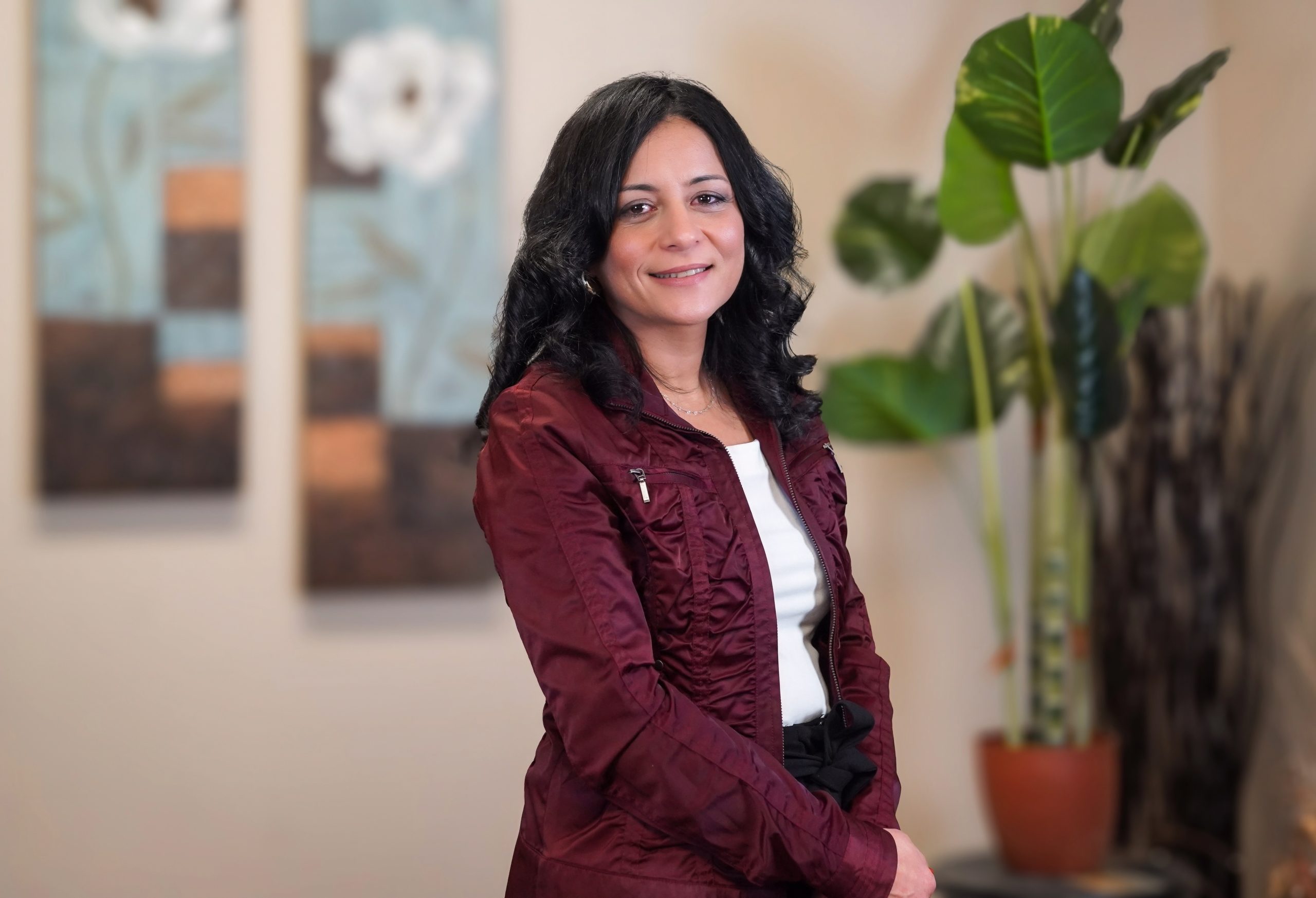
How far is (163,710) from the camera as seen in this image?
3.05m

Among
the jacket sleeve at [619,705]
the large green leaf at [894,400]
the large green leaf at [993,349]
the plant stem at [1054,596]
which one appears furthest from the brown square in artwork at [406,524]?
the jacket sleeve at [619,705]

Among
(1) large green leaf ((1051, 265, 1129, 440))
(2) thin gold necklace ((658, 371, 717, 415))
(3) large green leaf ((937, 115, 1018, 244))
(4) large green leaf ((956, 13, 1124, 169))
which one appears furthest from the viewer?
(1) large green leaf ((1051, 265, 1129, 440))

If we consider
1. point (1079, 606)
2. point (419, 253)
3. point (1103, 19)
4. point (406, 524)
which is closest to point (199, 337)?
point (419, 253)

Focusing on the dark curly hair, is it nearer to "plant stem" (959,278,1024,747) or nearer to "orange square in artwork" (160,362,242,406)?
"plant stem" (959,278,1024,747)

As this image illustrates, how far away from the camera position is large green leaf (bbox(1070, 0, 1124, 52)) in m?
2.41

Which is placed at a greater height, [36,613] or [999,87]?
[999,87]

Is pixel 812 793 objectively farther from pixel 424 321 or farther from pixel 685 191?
pixel 424 321

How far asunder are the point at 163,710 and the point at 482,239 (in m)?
1.42

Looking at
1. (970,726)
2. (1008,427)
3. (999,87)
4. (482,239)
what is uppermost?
(999,87)

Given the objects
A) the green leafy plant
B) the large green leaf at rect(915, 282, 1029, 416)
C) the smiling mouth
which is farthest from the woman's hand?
the large green leaf at rect(915, 282, 1029, 416)

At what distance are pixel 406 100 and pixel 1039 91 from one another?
1.62 metres

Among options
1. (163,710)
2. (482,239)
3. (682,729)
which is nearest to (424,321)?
(482,239)

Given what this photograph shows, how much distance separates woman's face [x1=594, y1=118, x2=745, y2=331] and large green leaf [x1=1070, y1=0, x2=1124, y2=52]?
130 centimetres

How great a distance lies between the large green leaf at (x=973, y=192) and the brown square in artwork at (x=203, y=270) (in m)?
1.72
